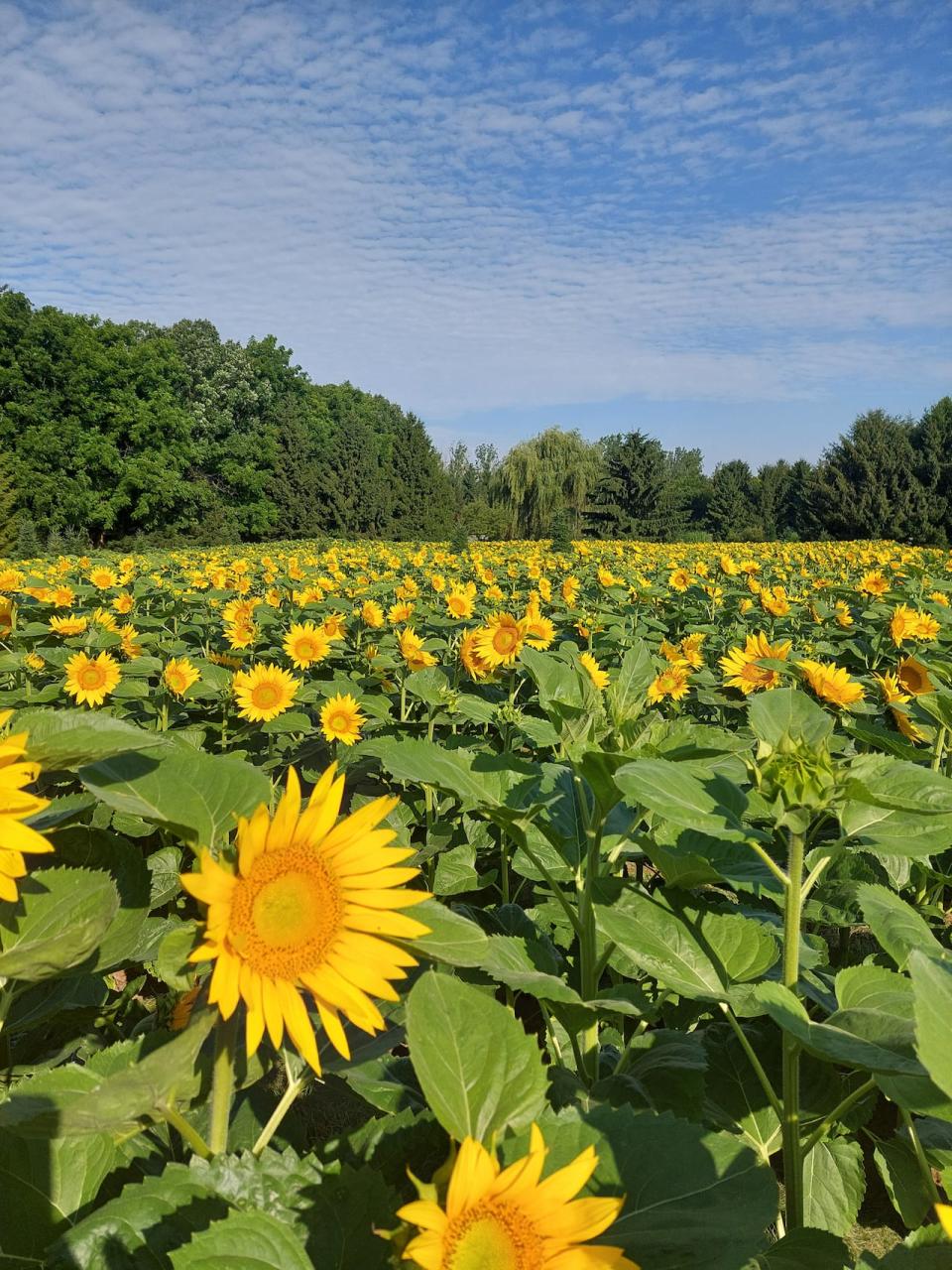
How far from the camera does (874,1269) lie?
0.85 m

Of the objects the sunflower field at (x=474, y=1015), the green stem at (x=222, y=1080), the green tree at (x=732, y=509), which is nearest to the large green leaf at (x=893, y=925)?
the sunflower field at (x=474, y=1015)

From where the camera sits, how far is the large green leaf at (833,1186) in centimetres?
162

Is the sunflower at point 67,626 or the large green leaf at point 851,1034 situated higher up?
the sunflower at point 67,626

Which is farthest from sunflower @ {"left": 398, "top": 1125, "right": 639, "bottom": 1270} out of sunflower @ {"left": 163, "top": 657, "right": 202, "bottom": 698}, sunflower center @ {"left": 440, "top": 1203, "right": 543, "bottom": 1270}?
sunflower @ {"left": 163, "top": 657, "right": 202, "bottom": 698}

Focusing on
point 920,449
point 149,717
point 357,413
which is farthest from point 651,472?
point 149,717

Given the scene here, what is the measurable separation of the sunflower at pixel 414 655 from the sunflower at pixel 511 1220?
3.41 metres

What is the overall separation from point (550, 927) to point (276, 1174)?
5.33ft

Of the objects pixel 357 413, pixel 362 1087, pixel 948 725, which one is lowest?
pixel 362 1087

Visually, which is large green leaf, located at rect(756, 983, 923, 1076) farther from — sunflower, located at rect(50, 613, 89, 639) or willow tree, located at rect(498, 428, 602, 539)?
willow tree, located at rect(498, 428, 602, 539)

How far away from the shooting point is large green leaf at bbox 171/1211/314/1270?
675 millimetres

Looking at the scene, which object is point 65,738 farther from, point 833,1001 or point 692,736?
point 833,1001

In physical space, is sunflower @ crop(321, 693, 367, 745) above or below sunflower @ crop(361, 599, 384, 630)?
below

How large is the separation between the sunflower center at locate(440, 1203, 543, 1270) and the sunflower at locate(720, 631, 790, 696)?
314 cm

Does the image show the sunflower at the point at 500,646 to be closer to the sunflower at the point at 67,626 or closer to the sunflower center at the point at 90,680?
the sunflower center at the point at 90,680
